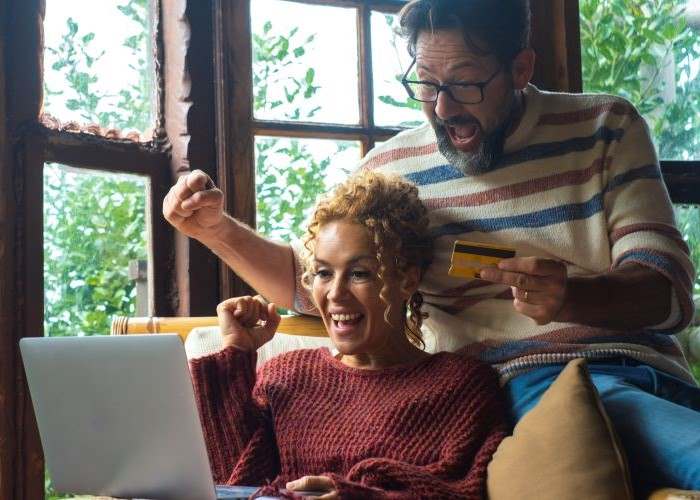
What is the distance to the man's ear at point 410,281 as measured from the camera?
171cm

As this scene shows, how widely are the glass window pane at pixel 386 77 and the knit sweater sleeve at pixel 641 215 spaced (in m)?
0.73

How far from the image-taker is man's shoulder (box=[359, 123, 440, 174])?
1.94 m

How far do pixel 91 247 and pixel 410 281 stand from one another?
2.66 feet

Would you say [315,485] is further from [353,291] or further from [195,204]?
[195,204]

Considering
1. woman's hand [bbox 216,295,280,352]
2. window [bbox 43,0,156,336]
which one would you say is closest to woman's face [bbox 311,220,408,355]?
woman's hand [bbox 216,295,280,352]

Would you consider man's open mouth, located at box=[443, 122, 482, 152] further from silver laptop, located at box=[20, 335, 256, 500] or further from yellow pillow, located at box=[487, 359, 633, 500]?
silver laptop, located at box=[20, 335, 256, 500]

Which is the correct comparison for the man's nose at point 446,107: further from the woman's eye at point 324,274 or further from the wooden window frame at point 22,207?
the wooden window frame at point 22,207

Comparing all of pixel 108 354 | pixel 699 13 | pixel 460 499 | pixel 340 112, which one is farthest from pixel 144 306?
pixel 699 13

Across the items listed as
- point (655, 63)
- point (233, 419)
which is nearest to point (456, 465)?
point (233, 419)

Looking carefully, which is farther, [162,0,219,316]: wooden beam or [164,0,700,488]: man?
[162,0,219,316]: wooden beam

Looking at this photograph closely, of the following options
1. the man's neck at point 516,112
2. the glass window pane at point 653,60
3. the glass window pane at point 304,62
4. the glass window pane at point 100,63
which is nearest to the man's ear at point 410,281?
the man's neck at point 516,112

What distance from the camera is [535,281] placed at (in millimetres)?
1471

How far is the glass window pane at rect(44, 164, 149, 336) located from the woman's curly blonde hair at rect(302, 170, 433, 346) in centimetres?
56

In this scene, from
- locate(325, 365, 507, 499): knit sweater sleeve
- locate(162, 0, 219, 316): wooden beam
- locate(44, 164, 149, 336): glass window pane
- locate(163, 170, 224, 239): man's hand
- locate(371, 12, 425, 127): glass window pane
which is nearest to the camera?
locate(325, 365, 507, 499): knit sweater sleeve
